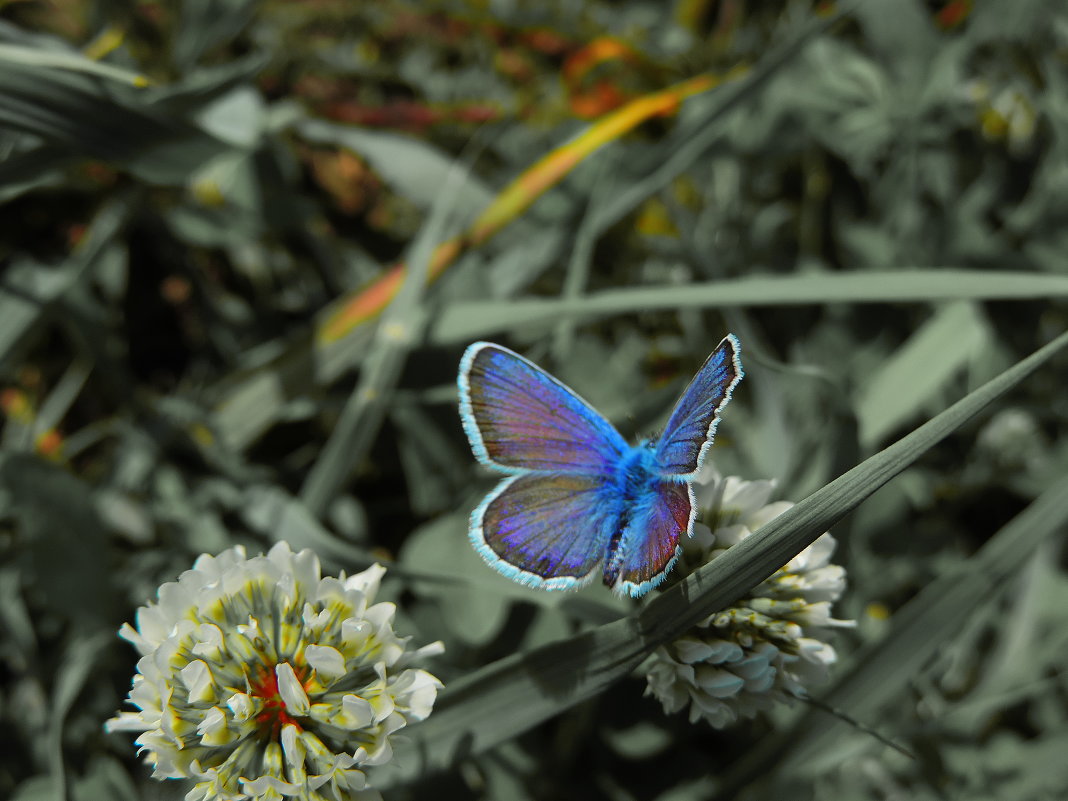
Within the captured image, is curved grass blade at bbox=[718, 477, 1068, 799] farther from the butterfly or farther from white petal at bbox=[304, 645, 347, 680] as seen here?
white petal at bbox=[304, 645, 347, 680]

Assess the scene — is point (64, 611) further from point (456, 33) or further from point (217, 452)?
point (456, 33)

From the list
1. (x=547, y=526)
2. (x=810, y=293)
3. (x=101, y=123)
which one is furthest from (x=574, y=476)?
(x=101, y=123)

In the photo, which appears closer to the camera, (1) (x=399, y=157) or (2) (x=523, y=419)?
(2) (x=523, y=419)

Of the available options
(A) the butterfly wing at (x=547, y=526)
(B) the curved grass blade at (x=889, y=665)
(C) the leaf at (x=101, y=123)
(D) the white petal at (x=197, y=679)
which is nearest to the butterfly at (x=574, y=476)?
(A) the butterfly wing at (x=547, y=526)

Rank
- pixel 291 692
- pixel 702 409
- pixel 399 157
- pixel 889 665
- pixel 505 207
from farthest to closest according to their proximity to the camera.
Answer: pixel 399 157, pixel 505 207, pixel 889 665, pixel 291 692, pixel 702 409

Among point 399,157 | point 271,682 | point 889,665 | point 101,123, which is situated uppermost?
point 101,123

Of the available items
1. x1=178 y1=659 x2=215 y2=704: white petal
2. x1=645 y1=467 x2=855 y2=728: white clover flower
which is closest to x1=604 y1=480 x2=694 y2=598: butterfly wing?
x1=645 y1=467 x2=855 y2=728: white clover flower

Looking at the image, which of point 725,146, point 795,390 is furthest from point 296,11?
point 795,390

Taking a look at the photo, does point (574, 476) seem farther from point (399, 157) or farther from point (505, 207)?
point (399, 157)

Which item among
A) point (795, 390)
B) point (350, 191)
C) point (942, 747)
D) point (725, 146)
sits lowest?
point (942, 747)
